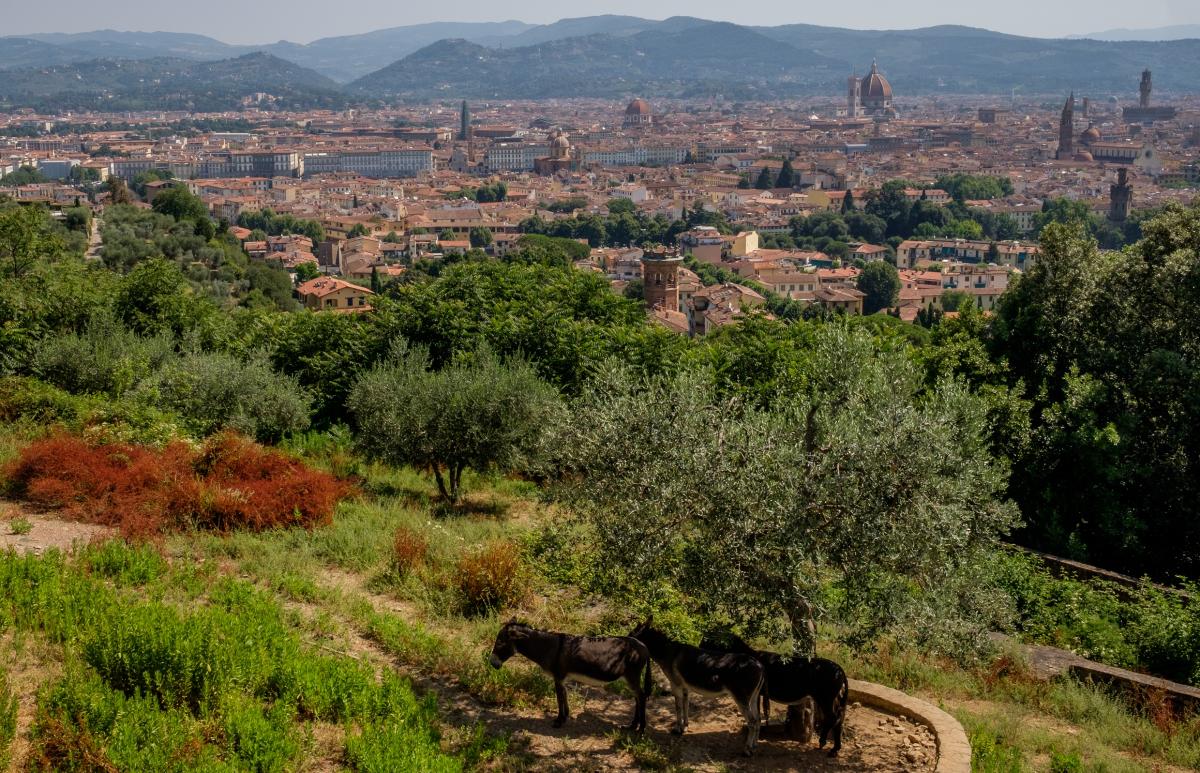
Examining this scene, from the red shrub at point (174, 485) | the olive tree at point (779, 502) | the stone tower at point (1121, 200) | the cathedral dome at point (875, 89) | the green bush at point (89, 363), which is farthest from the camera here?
the cathedral dome at point (875, 89)

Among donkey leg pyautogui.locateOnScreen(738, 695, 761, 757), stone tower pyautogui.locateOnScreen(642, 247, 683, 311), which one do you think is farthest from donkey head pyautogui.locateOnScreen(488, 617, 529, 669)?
stone tower pyautogui.locateOnScreen(642, 247, 683, 311)

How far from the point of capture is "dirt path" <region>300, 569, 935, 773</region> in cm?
445

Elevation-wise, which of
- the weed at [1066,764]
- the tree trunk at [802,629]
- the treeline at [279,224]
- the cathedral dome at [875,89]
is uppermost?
the cathedral dome at [875,89]

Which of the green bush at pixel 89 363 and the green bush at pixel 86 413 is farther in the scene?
the green bush at pixel 89 363

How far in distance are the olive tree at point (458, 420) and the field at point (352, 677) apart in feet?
3.88

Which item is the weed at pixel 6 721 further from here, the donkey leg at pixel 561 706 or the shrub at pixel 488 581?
the shrub at pixel 488 581

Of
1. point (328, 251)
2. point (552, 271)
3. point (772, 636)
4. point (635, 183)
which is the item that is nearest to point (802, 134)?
point (635, 183)

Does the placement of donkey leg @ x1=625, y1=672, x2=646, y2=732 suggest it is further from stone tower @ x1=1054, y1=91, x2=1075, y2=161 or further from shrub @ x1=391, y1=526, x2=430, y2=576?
stone tower @ x1=1054, y1=91, x2=1075, y2=161

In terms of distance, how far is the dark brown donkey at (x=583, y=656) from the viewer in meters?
4.47

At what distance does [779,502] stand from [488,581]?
2049 millimetres

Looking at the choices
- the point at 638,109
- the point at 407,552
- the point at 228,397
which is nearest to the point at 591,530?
the point at 407,552

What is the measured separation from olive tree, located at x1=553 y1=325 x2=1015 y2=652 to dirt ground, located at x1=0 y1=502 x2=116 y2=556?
10.1 feet

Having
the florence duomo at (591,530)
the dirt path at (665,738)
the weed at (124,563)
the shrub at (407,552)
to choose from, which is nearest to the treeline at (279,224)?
the florence duomo at (591,530)

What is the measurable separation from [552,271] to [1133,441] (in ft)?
21.1
